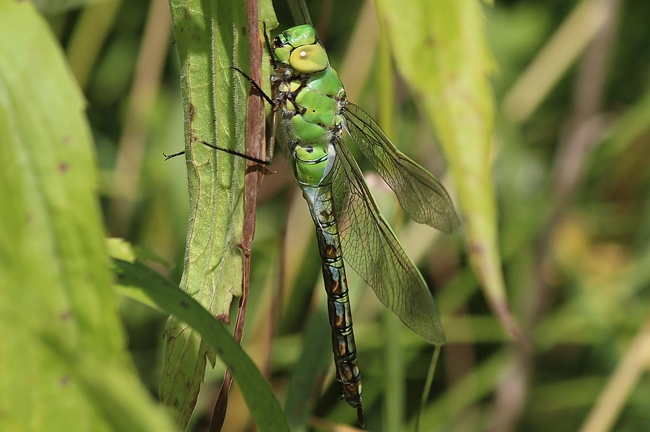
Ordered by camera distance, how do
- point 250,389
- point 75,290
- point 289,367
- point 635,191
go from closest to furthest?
1. point 75,290
2. point 250,389
3. point 289,367
4. point 635,191

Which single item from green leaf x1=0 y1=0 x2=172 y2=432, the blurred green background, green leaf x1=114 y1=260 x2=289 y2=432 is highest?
green leaf x1=0 y1=0 x2=172 y2=432

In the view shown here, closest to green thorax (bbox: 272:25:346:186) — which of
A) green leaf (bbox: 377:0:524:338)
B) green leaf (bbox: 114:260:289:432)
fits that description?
green leaf (bbox: 377:0:524:338)

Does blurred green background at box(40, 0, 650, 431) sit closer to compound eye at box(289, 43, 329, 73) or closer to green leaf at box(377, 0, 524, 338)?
compound eye at box(289, 43, 329, 73)

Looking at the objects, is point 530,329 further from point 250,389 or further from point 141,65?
point 141,65

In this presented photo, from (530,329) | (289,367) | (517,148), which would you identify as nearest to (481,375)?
(530,329)

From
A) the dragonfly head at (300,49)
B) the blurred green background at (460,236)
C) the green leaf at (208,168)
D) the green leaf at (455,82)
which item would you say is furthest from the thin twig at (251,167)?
the blurred green background at (460,236)

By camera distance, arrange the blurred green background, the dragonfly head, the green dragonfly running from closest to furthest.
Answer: the dragonfly head, the green dragonfly, the blurred green background

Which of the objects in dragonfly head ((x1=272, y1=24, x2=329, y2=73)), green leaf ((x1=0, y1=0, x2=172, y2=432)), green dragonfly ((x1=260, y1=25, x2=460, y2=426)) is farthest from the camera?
green dragonfly ((x1=260, y1=25, x2=460, y2=426))
